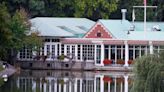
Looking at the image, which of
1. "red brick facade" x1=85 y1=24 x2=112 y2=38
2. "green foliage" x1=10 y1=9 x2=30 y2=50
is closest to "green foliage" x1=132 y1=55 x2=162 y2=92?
"green foliage" x1=10 y1=9 x2=30 y2=50

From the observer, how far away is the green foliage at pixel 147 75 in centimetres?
2511

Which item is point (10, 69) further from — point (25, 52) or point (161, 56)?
point (161, 56)

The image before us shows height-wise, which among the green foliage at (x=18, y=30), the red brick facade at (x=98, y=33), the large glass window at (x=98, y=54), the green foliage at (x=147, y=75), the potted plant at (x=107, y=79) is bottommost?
the large glass window at (x=98, y=54)

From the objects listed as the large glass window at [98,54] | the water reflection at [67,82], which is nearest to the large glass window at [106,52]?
the large glass window at [98,54]

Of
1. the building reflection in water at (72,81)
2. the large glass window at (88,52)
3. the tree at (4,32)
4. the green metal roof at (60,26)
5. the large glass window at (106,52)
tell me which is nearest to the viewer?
the building reflection in water at (72,81)

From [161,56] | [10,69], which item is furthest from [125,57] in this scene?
[161,56]

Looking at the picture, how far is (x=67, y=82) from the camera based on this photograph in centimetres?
4097

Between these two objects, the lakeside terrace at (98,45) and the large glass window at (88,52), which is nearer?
the lakeside terrace at (98,45)

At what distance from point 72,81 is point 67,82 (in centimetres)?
61

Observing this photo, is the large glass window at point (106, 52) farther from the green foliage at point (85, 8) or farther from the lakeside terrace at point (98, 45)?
the green foliage at point (85, 8)

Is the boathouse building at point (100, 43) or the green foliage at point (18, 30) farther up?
the green foliage at point (18, 30)

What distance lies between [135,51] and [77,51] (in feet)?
12.0

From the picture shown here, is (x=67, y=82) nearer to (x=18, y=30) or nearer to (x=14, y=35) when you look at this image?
(x=14, y=35)

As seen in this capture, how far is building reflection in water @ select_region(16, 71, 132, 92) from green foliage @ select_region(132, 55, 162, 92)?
8.02 m
